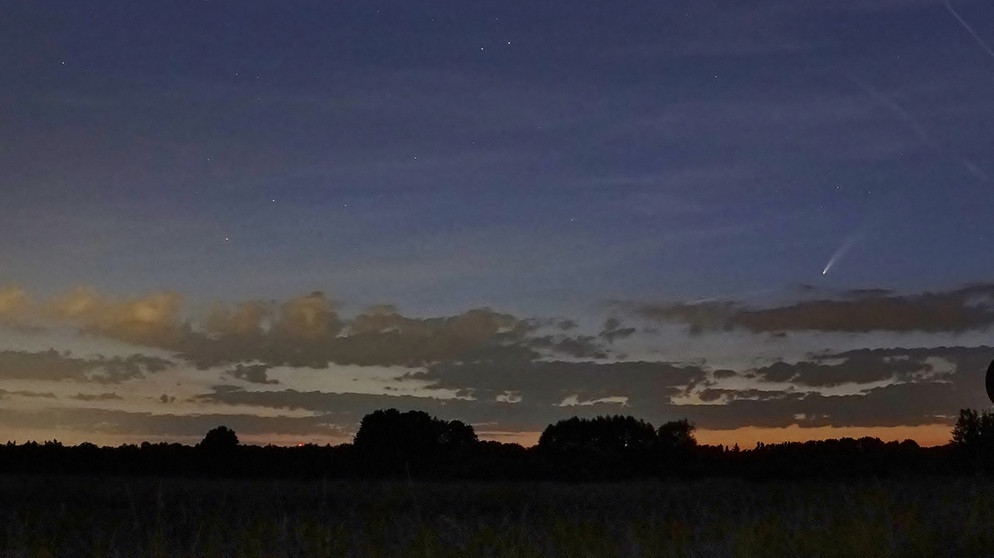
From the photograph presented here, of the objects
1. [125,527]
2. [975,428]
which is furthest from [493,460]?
[125,527]

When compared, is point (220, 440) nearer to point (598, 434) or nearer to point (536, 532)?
point (598, 434)

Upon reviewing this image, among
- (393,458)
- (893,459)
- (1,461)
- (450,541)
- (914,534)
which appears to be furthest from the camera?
(393,458)

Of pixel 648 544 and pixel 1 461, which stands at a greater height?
pixel 1 461

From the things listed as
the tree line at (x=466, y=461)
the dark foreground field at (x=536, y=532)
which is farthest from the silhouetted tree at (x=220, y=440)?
→ the dark foreground field at (x=536, y=532)

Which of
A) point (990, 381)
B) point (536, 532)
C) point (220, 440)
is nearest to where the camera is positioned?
point (536, 532)

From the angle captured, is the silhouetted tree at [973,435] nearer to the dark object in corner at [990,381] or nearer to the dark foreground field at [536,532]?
the dark object in corner at [990,381]

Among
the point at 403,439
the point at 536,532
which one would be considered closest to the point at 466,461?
the point at 403,439

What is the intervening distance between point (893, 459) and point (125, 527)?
29.5 metres

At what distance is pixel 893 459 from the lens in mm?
38375

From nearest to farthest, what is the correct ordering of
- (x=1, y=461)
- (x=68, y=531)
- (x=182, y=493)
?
(x=68, y=531) < (x=182, y=493) < (x=1, y=461)

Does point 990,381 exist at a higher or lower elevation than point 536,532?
higher

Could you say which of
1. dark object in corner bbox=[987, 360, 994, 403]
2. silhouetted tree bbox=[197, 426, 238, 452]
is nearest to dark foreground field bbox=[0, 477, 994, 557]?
dark object in corner bbox=[987, 360, 994, 403]

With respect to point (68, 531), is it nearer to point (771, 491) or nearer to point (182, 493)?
point (182, 493)

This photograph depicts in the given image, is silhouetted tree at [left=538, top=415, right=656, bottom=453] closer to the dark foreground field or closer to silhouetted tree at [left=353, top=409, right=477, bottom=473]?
silhouetted tree at [left=353, top=409, right=477, bottom=473]
